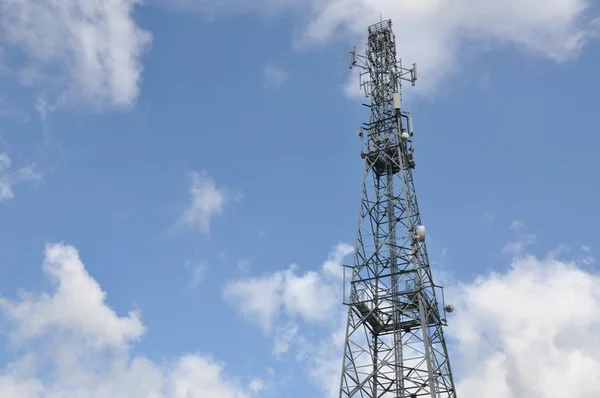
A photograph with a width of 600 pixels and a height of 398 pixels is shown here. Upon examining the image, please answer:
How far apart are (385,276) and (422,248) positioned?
337 cm

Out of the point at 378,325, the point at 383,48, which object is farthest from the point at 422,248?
the point at 383,48

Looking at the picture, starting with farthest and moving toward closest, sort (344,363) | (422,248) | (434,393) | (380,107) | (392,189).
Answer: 1. (380,107)
2. (392,189)
3. (422,248)
4. (344,363)
5. (434,393)

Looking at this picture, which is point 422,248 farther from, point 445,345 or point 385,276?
point 445,345

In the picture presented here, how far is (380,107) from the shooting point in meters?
57.1

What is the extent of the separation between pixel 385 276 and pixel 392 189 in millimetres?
7819

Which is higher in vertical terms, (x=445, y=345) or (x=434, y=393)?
(x=445, y=345)

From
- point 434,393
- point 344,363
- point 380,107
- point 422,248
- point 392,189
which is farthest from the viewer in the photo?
point 380,107

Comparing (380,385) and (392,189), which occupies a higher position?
(392,189)

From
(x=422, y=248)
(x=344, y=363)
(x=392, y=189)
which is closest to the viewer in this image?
(x=344, y=363)

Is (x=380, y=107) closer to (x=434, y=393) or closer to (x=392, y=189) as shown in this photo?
(x=392, y=189)

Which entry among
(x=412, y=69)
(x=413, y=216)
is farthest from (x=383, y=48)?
(x=413, y=216)

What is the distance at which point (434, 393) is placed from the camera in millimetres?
43250

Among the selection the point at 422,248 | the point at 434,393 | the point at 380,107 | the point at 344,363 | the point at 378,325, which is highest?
the point at 380,107

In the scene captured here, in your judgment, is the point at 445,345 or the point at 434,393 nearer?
the point at 434,393
